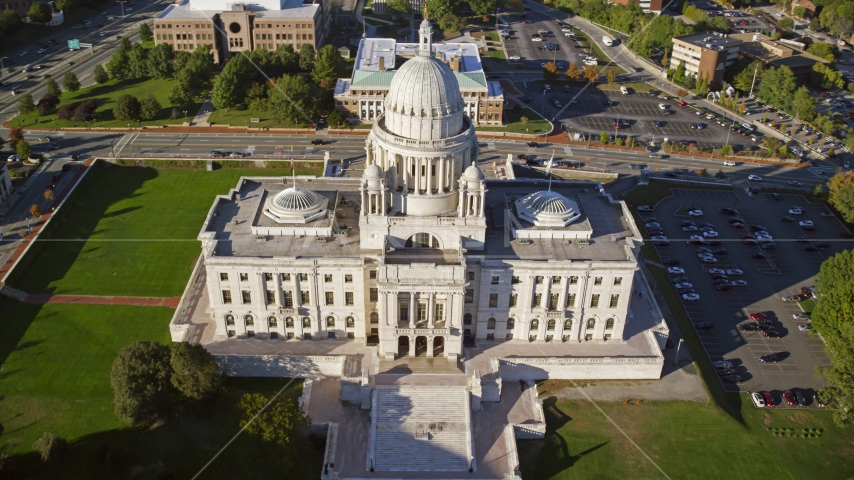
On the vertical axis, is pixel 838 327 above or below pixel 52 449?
above

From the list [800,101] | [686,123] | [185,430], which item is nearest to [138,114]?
[185,430]

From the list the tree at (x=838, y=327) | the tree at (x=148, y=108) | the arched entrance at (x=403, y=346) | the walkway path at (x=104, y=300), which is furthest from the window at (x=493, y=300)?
the tree at (x=148, y=108)

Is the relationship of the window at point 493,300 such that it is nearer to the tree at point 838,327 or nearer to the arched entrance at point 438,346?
the arched entrance at point 438,346

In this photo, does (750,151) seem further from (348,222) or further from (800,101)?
(348,222)

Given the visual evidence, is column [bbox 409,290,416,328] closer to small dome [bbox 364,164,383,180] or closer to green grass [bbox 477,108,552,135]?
small dome [bbox 364,164,383,180]

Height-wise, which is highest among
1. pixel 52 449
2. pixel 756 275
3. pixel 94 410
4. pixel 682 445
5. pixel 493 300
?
pixel 493 300

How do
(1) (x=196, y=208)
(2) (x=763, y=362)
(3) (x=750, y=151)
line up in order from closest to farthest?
(2) (x=763, y=362) → (1) (x=196, y=208) → (3) (x=750, y=151)

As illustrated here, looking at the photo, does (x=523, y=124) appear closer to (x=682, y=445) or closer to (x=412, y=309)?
(x=412, y=309)

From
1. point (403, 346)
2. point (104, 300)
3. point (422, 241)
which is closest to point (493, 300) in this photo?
point (422, 241)
